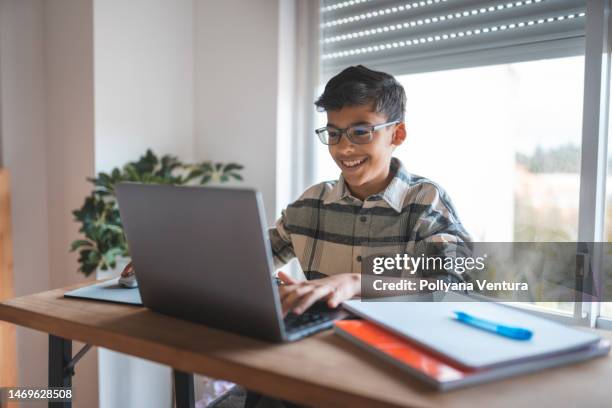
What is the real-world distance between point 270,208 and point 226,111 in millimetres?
504

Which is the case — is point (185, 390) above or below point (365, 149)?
below

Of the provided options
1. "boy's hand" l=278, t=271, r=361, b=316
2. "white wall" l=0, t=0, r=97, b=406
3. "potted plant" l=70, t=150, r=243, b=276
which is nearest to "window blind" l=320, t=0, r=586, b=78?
"potted plant" l=70, t=150, r=243, b=276

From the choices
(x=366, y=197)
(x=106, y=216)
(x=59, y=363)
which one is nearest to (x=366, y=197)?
(x=366, y=197)

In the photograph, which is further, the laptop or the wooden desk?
the laptop

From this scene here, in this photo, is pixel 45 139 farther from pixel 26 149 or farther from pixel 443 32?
pixel 443 32

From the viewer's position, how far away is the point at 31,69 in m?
2.06

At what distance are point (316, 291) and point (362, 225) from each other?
1.77 ft

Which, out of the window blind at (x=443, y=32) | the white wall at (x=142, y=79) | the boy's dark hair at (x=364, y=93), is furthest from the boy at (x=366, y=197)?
the white wall at (x=142, y=79)

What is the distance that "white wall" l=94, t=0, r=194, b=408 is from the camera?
197cm

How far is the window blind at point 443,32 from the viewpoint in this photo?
5.04 feet

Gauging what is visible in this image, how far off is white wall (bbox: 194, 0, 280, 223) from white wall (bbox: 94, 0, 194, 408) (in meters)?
0.08

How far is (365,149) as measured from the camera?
125 centimetres

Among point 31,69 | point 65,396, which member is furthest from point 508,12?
point 31,69

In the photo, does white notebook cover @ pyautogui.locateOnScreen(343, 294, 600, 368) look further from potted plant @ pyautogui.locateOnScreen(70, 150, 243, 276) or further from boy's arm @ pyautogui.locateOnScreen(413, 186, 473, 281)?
potted plant @ pyautogui.locateOnScreen(70, 150, 243, 276)
